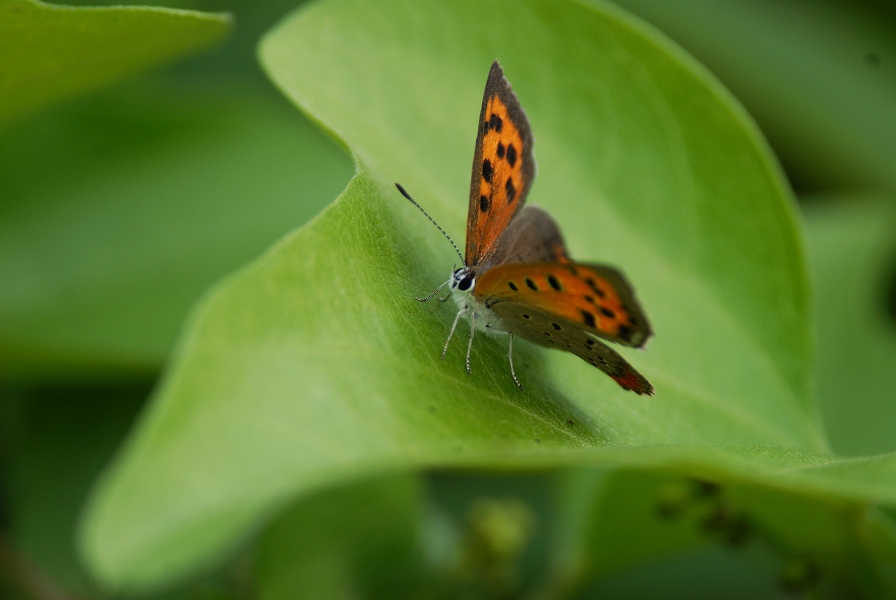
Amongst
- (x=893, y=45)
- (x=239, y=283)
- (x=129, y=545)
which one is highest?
(x=893, y=45)

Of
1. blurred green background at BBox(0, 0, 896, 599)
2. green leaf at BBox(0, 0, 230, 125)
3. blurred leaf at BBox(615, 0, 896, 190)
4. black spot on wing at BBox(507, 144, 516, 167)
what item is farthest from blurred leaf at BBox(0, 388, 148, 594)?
blurred leaf at BBox(615, 0, 896, 190)

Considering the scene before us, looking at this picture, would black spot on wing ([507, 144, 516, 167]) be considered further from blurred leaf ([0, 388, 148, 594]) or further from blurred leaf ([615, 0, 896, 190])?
blurred leaf ([615, 0, 896, 190])

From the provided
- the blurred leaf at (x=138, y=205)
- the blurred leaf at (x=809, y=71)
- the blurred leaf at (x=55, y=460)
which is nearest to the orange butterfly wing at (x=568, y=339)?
the blurred leaf at (x=138, y=205)

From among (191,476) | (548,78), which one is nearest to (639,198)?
(548,78)

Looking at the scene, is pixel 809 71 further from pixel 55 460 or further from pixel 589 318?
pixel 55 460

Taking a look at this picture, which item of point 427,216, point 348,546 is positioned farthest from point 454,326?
point 348,546

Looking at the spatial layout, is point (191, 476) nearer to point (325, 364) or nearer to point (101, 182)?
point (325, 364)
